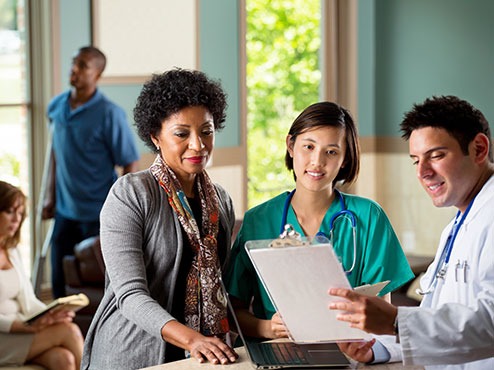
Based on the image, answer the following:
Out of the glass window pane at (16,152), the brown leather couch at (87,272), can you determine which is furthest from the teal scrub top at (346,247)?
the glass window pane at (16,152)

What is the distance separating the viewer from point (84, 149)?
18.0 feet

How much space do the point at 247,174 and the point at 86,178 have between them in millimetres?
1758

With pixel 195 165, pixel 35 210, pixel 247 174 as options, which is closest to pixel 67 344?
pixel 195 165

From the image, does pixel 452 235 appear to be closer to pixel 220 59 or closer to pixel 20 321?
pixel 20 321

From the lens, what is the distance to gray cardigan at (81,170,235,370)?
2.28 meters

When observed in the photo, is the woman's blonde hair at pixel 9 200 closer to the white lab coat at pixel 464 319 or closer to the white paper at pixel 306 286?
the white paper at pixel 306 286

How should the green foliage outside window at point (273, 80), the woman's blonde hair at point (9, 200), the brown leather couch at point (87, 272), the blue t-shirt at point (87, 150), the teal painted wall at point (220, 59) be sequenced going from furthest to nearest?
the green foliage outside window at point (273, 80) → the teal painted wall at point (220, 59) → the blue t-shirt at point (87, 150) → the brown leather couch at point (87, 272) → the woman's blonde hair at point (9, 200)

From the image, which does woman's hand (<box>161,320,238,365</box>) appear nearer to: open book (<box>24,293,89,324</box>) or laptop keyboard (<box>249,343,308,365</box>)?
laptop keyboard (<box>249,343,308,365</box>)

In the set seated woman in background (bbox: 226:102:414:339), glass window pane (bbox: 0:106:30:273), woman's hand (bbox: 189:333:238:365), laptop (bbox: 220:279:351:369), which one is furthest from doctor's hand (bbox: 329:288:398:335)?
glass window pane (bbox: 0:106:30:273)

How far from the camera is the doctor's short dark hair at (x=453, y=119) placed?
7.16ft

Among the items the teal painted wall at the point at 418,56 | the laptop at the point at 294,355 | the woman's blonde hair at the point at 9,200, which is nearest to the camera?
the laptop at the point at 294,355

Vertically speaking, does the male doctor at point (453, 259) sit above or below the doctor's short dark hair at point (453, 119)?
below

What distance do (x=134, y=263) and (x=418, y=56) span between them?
565 centimetres

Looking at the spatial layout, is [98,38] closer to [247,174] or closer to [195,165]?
[247,174]
